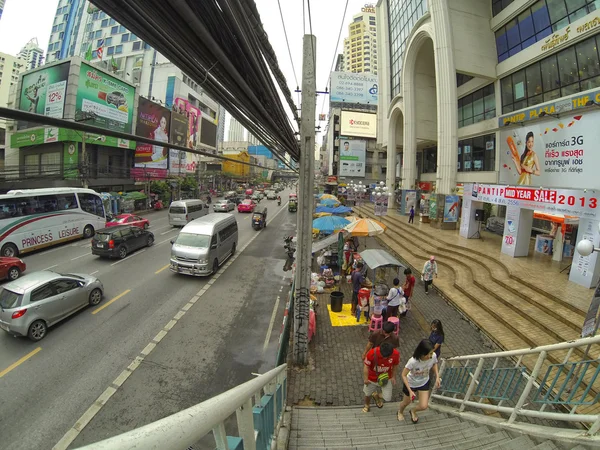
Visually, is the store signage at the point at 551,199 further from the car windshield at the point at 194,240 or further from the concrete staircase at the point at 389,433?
the car windshield at the point at 194,240

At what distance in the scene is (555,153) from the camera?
14281mm

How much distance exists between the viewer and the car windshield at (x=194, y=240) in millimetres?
13617

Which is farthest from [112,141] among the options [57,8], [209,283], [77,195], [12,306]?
[57,8]

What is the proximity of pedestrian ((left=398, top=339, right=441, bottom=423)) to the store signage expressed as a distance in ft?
28.3

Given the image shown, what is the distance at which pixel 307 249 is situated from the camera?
7773 millimetres

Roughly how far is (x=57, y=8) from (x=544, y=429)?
11970 cm

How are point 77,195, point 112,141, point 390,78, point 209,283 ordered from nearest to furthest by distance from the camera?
point 209,283, point 77,195, point 112,141, point 390,78

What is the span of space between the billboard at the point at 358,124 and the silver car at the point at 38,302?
56.8 meters

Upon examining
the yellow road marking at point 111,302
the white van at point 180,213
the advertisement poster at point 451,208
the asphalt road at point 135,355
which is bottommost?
the asphalt road at point 135,355

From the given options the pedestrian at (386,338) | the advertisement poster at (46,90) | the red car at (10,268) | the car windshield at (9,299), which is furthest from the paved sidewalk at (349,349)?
the advertisement poster at (46,90)

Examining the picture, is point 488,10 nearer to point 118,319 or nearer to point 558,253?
point 558,253

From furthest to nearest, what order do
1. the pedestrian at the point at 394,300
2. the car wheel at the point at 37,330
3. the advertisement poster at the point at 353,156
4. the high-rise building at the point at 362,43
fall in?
the high-rise building at the point at 362,43
the advertisement poster at the point at 353,156
the pedestrian at the point at 394,300
the car wheel at the point at 37,330

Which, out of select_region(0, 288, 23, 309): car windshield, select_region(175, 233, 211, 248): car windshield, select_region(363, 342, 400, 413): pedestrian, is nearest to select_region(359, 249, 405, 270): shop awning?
select_region(363, 342, 400, 413): pedestrian

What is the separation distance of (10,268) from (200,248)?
23.6 ft
